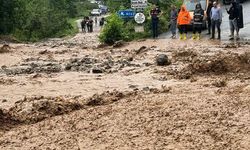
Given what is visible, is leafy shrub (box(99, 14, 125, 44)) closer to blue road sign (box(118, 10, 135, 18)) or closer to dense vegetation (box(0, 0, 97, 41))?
blue road sign (box(118, 10, 135, 18))

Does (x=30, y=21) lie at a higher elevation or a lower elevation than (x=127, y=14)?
lower

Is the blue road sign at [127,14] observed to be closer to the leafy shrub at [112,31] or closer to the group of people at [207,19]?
the leafy shrub at [112,31]

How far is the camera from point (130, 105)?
8617 millimetres

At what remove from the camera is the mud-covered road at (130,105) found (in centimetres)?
663

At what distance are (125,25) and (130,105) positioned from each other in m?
20.5

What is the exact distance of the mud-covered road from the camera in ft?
21.8

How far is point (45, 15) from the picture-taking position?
44.8 m

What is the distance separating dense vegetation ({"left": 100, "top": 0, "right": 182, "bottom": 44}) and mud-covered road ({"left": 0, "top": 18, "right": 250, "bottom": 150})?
8958 mm

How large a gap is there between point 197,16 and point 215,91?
13.4m

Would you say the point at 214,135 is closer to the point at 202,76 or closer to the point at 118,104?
the point at 118,104

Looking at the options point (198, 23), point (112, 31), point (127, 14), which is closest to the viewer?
point (198, 23)

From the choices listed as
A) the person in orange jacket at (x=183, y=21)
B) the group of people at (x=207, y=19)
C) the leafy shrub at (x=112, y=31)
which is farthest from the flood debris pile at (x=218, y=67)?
the leafy shrub at (x=112, y=31)

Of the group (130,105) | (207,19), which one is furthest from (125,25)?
(130,105)

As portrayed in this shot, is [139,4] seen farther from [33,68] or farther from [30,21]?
[30,21]
